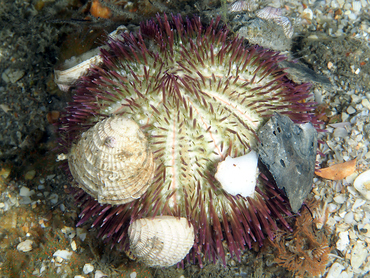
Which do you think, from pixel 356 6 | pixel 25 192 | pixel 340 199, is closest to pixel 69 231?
pixel 25 192

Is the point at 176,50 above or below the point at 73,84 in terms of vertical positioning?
above

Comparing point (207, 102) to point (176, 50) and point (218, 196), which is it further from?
point (218, 196)

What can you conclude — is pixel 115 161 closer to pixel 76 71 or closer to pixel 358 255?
pixel 76 71

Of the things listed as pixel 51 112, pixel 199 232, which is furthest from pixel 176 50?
pixel 51 112

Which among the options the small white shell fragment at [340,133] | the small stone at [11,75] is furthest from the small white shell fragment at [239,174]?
the small stone at [11,75]

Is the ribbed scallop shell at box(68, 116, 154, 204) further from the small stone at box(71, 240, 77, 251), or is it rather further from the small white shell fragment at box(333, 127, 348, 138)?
the small white shell fragment at box(333, 127, 348, 138)

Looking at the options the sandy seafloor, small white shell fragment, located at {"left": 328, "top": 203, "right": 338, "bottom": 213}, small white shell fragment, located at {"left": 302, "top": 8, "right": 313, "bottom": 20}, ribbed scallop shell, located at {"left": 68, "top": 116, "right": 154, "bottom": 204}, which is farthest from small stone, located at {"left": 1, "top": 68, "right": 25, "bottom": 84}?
small white shell fragment, located at {"left": 328, "top": 203, "right": 338, "bottom": 213}
